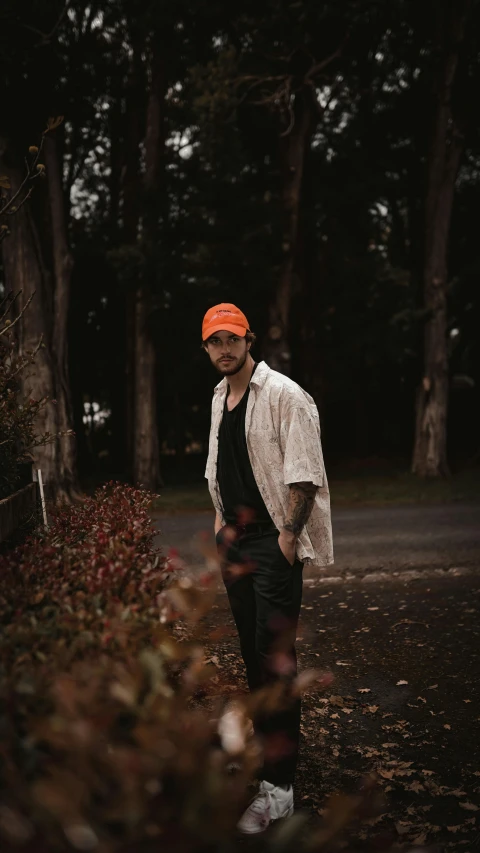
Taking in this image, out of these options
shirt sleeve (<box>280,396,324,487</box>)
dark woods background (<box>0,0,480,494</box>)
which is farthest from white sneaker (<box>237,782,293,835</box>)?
dark woods background (<box>0,0,480,494</box>)

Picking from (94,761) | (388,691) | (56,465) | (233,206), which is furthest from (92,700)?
(233,206)

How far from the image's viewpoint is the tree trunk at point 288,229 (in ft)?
64.6

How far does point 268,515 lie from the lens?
3.72 metres

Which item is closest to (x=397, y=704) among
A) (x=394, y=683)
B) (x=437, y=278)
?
(x=394, y=683)

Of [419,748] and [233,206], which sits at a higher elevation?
[233,206]

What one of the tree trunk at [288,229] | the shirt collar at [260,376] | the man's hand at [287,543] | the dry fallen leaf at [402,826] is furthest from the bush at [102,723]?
the tree trunk at [288,229]

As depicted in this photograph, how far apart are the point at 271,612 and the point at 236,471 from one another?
704mm

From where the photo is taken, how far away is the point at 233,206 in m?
19.4

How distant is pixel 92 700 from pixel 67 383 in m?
15.2

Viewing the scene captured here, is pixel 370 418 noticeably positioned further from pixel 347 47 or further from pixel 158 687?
pixel 158 687

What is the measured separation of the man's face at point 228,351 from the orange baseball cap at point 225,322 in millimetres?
40

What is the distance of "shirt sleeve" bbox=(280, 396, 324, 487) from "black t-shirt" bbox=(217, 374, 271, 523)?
222 millimetres

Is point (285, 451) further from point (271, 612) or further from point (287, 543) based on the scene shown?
point (271, 612)

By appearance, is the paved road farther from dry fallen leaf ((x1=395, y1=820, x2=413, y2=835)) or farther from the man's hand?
dry fallen leaf ((x1=395, y1=820, x2=413, y2=835))
